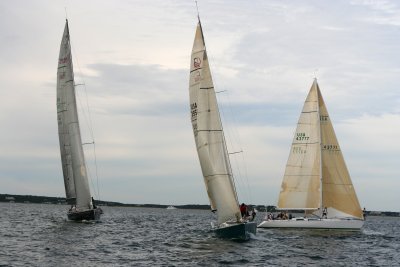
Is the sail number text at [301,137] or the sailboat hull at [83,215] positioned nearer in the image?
the sail number text at [301,137]

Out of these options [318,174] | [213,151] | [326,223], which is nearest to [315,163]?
[318,174]

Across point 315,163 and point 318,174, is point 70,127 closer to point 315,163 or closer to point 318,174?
point 315,163

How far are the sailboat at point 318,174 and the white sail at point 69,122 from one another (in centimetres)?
1939

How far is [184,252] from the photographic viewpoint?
1561 inches

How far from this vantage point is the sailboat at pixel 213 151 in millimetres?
42156

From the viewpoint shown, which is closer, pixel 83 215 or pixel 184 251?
pixel 184 251

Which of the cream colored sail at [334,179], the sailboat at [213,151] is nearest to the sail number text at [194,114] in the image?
the sailboat at [213,151]

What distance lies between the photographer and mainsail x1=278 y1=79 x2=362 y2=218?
59312 mm

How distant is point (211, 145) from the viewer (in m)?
42.2

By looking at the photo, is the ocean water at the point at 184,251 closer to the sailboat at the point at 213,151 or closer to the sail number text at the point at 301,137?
the sailboat at the point at 213,151

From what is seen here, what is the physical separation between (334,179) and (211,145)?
21.0m

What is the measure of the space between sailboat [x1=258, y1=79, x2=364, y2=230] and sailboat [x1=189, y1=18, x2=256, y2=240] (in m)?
17.9

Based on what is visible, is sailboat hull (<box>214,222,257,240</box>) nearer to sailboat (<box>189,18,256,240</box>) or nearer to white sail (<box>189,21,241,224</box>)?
sailboat (<box>189,18,256,240</box>)

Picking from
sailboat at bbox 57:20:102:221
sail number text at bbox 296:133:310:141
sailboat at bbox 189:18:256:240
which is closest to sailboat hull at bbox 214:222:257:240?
sailboat at bbox 189:18:256:240
